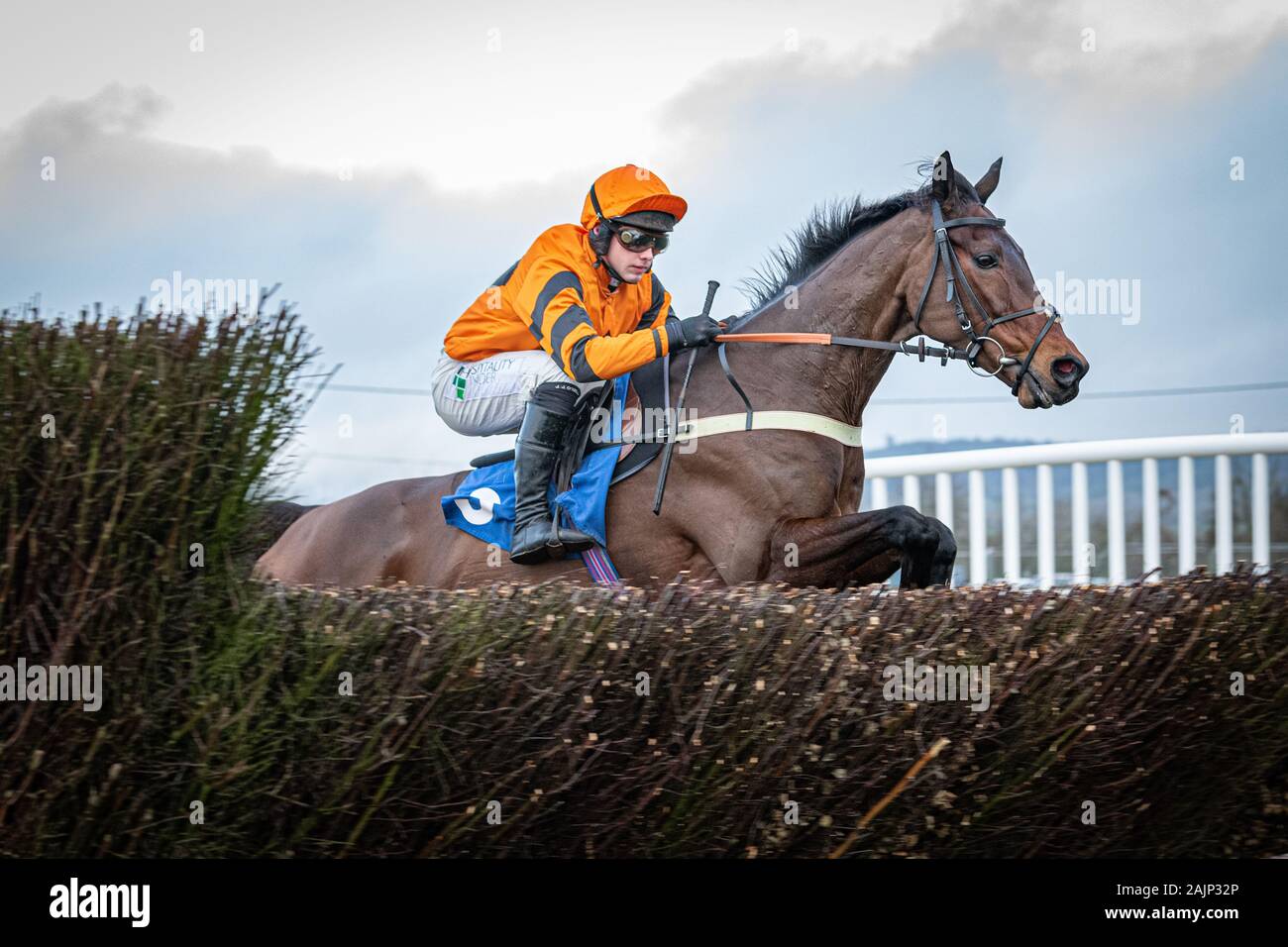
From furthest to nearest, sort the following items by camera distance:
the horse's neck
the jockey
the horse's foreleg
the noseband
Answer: the horse's neck
the jockey
the noseband
the horse's foreleg

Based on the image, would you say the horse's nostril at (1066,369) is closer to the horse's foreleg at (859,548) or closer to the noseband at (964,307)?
the noseband at (964,307)

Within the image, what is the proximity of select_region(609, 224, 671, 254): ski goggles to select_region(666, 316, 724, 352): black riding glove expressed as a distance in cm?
29

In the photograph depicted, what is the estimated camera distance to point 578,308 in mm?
4293

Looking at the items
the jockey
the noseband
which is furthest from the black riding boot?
the noseband

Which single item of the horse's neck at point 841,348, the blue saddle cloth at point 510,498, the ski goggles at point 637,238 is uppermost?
the ski goggles at point 637,238

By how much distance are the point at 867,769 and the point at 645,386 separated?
6.83 feet

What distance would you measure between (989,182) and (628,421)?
156 cm

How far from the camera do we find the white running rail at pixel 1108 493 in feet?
19.8

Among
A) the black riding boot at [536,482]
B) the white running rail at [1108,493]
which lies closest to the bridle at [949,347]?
the black riding boot at [536,482]

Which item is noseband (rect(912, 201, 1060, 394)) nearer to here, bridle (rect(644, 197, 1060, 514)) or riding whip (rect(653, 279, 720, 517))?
bridle (rect(644, 197, 1060, 514))

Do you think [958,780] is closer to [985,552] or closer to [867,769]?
[867,769]

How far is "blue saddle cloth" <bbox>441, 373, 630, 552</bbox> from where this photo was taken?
4.29 metres
